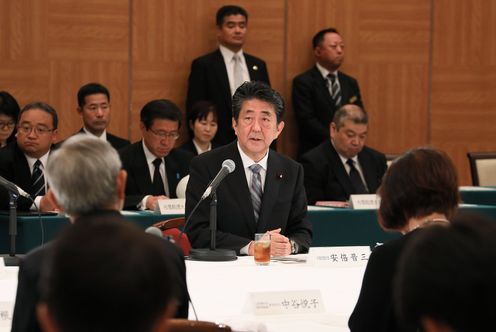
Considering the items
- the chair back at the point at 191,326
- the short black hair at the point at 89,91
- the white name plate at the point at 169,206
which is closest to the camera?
the chair back at the point at 191,326

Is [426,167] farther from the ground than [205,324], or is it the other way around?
[426,167]

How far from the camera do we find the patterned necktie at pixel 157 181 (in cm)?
641

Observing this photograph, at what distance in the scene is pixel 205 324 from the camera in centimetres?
212

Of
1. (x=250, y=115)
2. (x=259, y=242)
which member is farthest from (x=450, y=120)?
(x=259, y=242)

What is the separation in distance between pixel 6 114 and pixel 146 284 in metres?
5.85

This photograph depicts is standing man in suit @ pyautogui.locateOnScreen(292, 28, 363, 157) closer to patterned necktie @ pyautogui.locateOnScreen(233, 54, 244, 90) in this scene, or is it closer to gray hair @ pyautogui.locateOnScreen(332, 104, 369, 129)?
patterned necktie @ pyautogui.locateOnScreen(233, 54, 244, 90)

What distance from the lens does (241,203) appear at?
4.51 m

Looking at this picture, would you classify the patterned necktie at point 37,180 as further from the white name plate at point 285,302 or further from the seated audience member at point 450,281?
the seated audience member at point 450,281

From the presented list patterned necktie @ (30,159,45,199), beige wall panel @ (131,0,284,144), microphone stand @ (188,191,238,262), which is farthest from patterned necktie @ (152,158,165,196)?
beige wall panel @ (131,0,284,144)

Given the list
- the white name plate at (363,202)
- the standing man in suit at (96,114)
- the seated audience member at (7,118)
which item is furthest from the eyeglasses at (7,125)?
the white name plate at (363,202)

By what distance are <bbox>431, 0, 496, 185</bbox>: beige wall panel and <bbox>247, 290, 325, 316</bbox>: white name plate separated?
6.99 m

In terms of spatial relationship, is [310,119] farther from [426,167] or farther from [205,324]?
[205,324]

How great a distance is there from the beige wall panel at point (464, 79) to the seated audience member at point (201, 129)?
340 centimetres

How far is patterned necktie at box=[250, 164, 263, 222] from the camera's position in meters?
4.58
